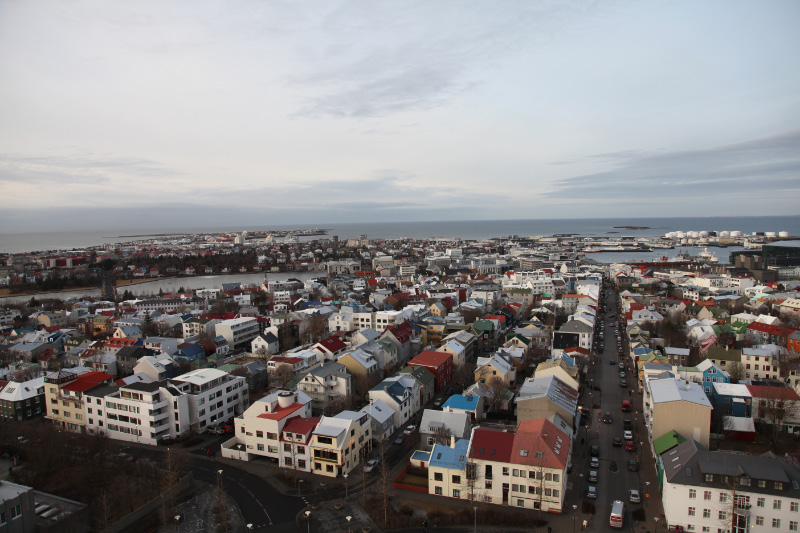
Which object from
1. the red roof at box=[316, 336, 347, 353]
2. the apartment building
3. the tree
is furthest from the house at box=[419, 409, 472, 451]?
the tree

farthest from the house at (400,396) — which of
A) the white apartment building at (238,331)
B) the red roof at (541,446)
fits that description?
the white apartment building at (238,331)

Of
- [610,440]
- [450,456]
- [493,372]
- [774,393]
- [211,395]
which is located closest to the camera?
[450,456]

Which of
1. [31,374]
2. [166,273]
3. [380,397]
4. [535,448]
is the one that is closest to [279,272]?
[166,273]

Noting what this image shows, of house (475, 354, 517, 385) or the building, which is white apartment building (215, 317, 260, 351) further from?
house (475, 354, 517, 385)

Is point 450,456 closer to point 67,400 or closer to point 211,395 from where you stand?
point 211,395

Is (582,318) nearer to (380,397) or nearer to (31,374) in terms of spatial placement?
(380,397)

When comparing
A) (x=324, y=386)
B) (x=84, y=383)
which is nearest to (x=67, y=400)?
(x=84, y=383)
